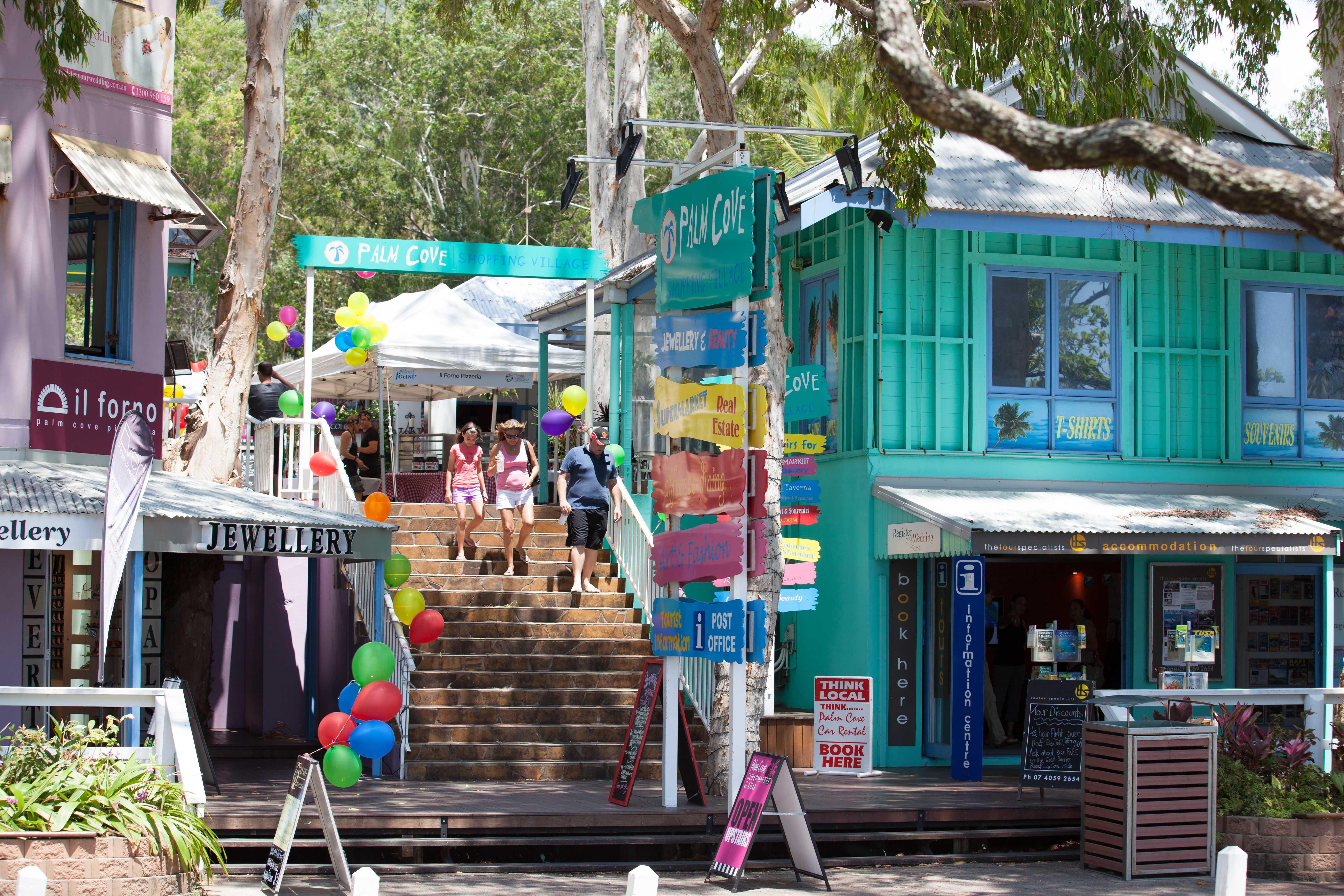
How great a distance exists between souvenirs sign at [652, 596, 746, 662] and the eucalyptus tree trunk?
600cm

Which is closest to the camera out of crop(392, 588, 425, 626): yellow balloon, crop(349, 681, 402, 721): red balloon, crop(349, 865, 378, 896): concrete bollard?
crop(349, 865, 378, 896): concrete bollard

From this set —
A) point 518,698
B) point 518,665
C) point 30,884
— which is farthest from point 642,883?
point 518,665

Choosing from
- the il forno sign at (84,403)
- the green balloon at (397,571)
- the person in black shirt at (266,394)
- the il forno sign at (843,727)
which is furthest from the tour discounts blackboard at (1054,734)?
the person in black shirt at (266,394)

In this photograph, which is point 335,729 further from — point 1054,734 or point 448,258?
point 448,258

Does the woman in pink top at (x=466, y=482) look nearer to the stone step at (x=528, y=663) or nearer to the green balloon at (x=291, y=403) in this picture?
the stone step at (x=528, y=663)

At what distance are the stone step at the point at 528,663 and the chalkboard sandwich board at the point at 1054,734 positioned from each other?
12.2ft

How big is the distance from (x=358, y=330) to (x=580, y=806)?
842cm

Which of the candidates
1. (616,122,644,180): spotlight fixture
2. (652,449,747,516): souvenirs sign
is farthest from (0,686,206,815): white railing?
(616,122,644,180): spotlight fixture

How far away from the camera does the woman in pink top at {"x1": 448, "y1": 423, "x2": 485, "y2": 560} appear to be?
14.9 m

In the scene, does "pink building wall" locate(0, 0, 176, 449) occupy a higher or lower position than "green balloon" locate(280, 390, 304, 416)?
higher

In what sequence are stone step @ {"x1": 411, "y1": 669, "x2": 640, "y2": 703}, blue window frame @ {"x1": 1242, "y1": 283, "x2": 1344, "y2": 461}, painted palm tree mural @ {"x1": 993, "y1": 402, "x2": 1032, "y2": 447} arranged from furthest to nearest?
blue window frame @ {"x1": 1242, "y1": 283, "x2": 1344, "y2": 461}, painted palm tree mural @ {"x1": 993, "y1": 402, "x2": 1032, "y2": 447}, stone step @ {"x1": 411, "y1": 669, "x2": 640, "y2": 703}

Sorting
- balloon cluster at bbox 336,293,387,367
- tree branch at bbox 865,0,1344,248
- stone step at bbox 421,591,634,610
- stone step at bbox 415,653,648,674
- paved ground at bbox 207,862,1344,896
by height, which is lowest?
paved ground at bbox 207,862,1344,896

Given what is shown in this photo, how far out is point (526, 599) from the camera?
48.1ft

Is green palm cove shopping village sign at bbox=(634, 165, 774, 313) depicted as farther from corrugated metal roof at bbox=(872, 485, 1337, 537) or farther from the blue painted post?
the blue painted post
